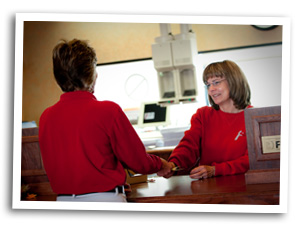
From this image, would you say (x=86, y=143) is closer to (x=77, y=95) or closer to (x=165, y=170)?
(x=77, y=95)

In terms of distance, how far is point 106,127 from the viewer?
1271 millimetres

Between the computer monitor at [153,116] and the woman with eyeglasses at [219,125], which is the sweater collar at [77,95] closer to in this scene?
the woman with eyeglasses at [219,125]

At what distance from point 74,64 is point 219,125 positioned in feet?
2.92

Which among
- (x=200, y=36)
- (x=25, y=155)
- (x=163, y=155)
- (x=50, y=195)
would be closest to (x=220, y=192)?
(x=50, y=195)

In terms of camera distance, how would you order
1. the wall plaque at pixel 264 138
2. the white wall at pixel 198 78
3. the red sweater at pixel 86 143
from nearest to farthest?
the red sweater at pixel 86 143, the wall plaque at pixel 264 138, the white wall at pixel 198 78

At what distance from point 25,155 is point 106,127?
51 centimetres

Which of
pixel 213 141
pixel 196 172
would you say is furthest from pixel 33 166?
pixel 213 141

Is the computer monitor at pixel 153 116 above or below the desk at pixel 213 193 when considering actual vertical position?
above

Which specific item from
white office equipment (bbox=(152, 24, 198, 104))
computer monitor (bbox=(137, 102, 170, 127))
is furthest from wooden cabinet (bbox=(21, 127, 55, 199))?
computer monitor (bbox=(137, 102, 170, 127))

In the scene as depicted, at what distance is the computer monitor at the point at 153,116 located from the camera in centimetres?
387

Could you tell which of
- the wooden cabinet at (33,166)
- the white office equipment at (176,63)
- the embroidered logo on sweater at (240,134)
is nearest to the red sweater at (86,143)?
the wooden cabinet at (33,166)

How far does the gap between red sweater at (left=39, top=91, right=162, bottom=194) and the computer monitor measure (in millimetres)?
2537

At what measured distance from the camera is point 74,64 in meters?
1.29

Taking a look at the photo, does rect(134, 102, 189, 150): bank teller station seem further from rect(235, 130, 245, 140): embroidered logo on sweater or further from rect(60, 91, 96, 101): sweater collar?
rect(60, 91, 96, 101): sweater collar
